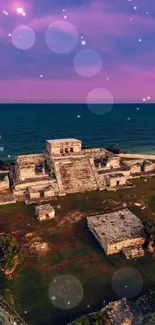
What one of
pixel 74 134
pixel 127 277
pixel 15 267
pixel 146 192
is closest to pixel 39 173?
pixel 146 192

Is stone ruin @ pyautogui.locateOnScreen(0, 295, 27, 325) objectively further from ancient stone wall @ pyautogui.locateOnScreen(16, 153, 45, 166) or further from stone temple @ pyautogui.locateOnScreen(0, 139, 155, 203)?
ancient stone wall @ pyautogui.locateOnScreen(16, 153, 45, 166)

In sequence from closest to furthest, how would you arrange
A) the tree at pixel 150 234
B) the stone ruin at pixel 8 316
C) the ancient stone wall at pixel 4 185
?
the stone ruin at pixel 8 316 → the tree at pixel 150 234 → the ancient stone wall at pixel 4 185

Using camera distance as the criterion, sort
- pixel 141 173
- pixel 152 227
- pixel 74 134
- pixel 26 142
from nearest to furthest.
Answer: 1. pixel 152 227
2. pixel 141 173
3. pixel 26 142
4. pixel 74 134

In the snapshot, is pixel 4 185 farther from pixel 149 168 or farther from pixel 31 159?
pixel 149 168

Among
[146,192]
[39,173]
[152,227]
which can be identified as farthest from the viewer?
[39,173]

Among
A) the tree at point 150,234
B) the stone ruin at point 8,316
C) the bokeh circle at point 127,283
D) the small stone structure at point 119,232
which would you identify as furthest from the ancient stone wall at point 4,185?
the bokeh circle at point 127,283

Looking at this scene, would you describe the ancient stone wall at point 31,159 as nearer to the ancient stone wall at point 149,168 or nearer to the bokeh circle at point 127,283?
the ancient stone wall at point 149,168

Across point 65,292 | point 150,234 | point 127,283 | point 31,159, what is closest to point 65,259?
point 65,292

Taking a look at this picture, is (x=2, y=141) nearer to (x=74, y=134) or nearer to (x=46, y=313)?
(x=74, y=134)
